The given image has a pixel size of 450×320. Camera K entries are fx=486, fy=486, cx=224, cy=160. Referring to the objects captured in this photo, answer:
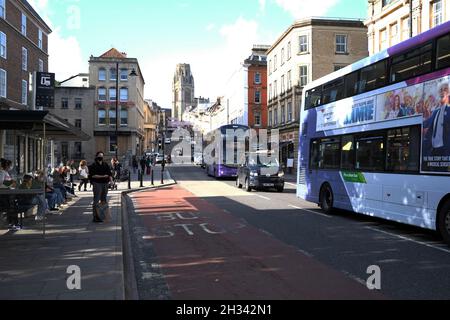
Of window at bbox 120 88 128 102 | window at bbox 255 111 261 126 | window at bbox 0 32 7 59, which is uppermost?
window at bbox 120 88 128 102

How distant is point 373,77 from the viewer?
11.9 m

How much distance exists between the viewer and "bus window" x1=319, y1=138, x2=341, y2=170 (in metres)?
13.9

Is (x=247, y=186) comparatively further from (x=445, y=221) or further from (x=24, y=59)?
(x=24, y=59)

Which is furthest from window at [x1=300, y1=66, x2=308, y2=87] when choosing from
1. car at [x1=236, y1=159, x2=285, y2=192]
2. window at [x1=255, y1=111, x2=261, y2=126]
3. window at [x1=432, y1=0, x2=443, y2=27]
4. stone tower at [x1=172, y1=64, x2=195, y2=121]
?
stone tower at [x1=172, y1=64, x2=195, y2=121]

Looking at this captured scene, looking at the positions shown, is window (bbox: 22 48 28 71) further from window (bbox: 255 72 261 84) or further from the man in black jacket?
window (bbox: 255 72 261 84)

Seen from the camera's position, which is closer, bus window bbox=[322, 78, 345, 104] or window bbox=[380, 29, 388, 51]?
bus window bbox=[322, 78, 345, 104]

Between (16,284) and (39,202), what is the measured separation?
5.21 meters

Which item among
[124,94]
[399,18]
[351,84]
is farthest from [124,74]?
[351,84]

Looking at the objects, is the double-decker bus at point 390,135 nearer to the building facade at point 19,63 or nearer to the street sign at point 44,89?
the street sign at point 44,89

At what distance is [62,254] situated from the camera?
8156 mm

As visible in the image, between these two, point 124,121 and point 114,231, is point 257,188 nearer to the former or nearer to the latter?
point 114,231

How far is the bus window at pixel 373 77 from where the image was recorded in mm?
11438

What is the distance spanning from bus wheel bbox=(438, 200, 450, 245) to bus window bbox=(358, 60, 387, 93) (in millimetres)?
3588

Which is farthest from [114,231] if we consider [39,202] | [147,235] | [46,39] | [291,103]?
[291,103]
